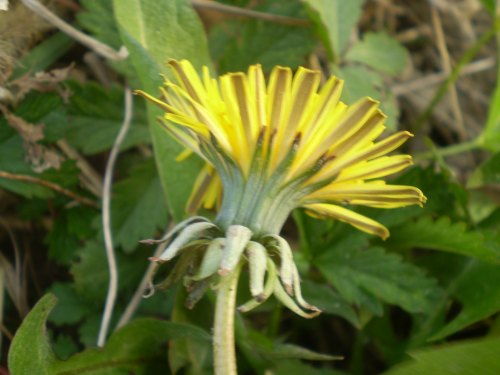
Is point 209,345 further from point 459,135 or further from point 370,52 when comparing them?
point 459,135

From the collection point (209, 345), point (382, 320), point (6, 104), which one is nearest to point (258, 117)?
point (209, 345)

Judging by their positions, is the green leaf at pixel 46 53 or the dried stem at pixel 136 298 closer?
the dried stem at pixel 136 298

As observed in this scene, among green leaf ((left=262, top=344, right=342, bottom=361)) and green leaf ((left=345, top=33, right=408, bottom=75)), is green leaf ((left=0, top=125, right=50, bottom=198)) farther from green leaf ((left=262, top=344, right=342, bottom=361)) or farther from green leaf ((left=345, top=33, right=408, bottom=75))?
green leaf ((left=345, top=33, right=408, bottom=75))

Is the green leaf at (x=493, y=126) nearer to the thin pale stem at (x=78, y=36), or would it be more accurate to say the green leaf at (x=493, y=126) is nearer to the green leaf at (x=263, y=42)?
the green leaf at (x=263, y=42)

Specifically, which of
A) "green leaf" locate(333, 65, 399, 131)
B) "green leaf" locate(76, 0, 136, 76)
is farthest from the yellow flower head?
"green leaf" locate(333, 65, 399, 131)

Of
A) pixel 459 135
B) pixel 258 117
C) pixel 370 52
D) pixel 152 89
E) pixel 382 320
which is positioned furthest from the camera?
pixel 459 135

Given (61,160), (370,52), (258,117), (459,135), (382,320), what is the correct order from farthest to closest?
(459,135)
(370,52)
(382,320)
(61,160)
(258,117)

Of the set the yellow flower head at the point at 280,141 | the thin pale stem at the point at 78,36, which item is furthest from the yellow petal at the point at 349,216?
the thin pale stem at the point at 78,36
